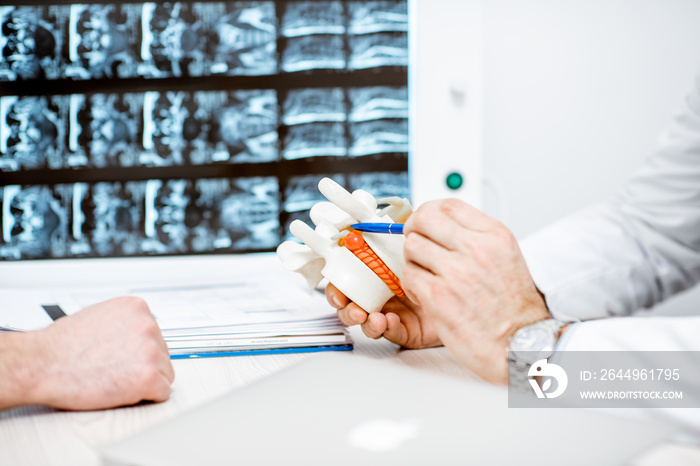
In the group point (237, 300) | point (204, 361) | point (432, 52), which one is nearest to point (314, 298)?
point (237, 300)

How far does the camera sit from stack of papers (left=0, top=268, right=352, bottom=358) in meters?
0.64

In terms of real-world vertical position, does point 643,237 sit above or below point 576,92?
below

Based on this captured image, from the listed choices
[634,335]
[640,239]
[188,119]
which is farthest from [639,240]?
[188,119]

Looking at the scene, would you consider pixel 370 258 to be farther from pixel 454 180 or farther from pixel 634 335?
pixel 454 180

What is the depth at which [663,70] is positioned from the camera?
133 centimetres

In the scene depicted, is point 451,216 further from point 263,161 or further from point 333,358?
point 263,161

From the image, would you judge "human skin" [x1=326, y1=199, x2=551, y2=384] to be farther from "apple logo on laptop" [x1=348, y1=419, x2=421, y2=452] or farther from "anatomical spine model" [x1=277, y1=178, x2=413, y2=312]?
"apple logo on laptop" [x1=348, y1=419, x2=421, y2=452]

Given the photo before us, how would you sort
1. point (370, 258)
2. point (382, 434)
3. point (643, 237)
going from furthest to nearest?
point (643, 237)
point (370, 258)
point (382, 434)

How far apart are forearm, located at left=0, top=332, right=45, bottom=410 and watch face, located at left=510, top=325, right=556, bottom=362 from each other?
1.36 ft

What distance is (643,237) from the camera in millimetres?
883

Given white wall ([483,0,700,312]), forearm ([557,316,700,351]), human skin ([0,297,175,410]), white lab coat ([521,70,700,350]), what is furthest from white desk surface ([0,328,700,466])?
white wall ([483,0,700,312])

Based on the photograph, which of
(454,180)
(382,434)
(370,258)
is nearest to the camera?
(382,434)

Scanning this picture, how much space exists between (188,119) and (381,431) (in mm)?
694

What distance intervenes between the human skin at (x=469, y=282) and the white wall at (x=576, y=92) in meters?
0.74
